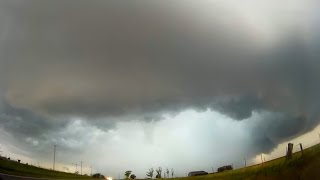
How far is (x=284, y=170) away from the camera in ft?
12.1

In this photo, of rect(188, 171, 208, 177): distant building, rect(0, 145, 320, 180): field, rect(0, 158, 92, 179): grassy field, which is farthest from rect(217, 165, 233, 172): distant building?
rect(0, 158, 92, 179): grassy field

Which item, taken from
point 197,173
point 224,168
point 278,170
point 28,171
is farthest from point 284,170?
point 28,171

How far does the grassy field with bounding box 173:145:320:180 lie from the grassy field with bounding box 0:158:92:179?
5.97 feet

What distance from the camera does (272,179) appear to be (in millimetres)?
3637

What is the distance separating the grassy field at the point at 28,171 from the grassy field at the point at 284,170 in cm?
182

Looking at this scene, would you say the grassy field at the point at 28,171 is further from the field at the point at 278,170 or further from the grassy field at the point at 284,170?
the grassy field at the point at 284,170

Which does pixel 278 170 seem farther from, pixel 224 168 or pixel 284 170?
pixel 224 168

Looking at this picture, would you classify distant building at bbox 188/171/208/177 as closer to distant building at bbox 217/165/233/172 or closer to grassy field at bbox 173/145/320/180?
grassy field at bbox 173/145/320/180

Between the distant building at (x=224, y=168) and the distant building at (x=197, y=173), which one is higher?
the distant building at (x=224, y=168)

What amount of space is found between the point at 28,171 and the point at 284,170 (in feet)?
10.7

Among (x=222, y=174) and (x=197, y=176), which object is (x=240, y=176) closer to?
(x=222, y=174)

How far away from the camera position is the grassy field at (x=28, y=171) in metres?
3.93

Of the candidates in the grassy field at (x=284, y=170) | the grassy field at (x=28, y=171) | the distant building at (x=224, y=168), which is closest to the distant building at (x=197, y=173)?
the grassy field at (x=284, y=170)

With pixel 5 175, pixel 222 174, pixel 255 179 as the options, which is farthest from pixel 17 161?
pixel 255 179
